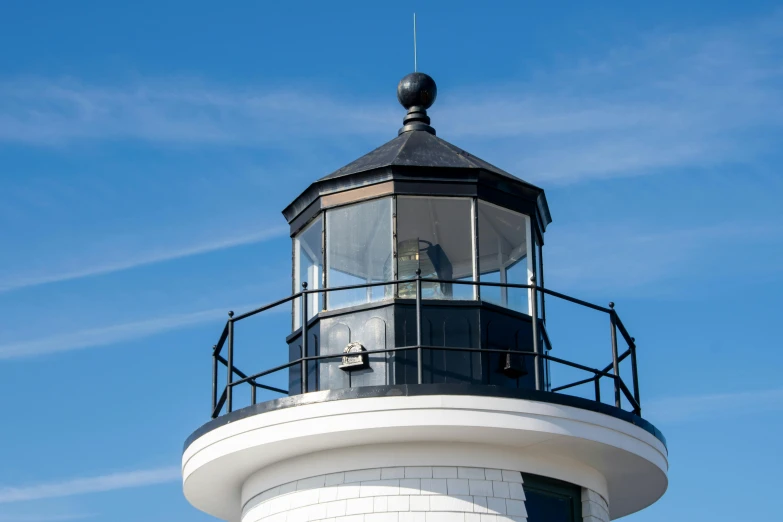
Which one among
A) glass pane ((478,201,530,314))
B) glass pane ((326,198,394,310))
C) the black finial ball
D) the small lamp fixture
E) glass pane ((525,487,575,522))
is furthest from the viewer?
the black finial ball

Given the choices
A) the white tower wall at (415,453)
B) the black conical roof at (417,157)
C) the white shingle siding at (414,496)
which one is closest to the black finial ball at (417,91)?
the black conical roof at (417,157)

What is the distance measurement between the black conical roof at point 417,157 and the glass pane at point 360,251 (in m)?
0.36

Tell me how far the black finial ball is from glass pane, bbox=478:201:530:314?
1.50m

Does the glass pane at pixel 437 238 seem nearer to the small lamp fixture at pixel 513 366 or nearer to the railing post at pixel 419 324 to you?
the small lamp fixture at pixel 513 366

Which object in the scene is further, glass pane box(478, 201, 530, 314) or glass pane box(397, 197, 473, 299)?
glass pane box(478, 201, 530, 314)

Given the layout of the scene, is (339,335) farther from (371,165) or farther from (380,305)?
(371,165)

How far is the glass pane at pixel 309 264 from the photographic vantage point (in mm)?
11625

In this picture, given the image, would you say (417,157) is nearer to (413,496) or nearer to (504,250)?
(504,250)

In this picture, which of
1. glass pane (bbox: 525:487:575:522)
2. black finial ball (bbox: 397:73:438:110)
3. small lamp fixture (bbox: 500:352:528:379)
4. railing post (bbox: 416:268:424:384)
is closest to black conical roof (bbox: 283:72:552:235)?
black finial ball (bbox: 397:73:438:110)

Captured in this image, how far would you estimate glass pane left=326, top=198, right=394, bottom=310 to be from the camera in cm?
1128

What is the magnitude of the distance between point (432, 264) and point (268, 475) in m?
2.34

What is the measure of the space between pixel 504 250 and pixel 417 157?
1.24m

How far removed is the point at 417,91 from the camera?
12.4 m

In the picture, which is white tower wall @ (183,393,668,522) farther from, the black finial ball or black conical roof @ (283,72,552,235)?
the black finial ball
